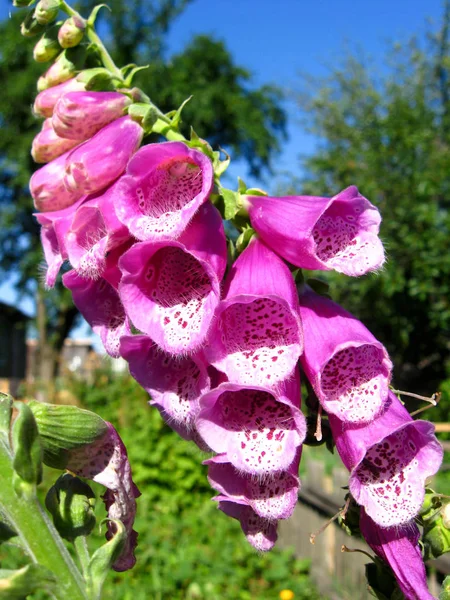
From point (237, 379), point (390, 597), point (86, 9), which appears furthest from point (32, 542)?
point (86, 9)

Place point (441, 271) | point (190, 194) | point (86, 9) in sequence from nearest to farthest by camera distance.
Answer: point (190, 194)
point (441, 271)
point (86, 9)

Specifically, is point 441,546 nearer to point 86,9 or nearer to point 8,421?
point 8,421

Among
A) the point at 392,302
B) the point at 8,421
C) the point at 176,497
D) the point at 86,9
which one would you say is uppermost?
the point at 8,421

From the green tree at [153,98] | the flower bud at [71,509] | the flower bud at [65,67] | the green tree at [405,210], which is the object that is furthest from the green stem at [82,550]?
the green tree at [153,98]

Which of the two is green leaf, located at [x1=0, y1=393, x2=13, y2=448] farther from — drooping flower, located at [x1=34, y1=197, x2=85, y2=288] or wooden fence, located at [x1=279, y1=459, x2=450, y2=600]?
wooden fence, located at [x1=279, y1=459, x2=450, y2=600]

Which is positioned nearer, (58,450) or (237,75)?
(58,450)

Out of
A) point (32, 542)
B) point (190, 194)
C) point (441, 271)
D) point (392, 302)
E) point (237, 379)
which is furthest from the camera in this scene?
point (392, 302)

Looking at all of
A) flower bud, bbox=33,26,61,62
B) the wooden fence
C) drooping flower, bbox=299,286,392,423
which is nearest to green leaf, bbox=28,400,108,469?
drooping flower, bbox=299,286,392,423
